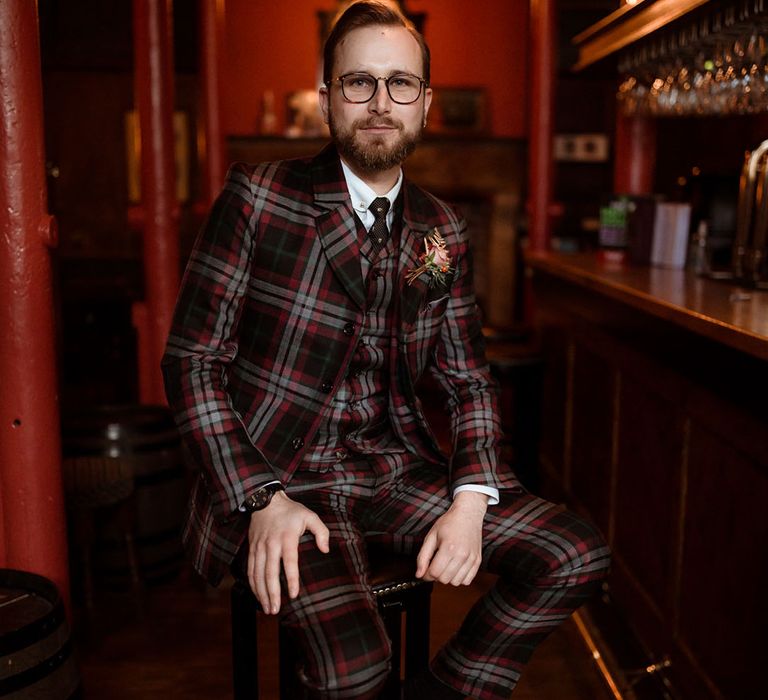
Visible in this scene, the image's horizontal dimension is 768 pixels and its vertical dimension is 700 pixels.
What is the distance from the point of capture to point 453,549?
167cm

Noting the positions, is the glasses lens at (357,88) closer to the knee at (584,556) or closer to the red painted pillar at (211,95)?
the knee at (584,556)

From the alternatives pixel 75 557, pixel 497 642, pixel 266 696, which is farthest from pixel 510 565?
pixel 75 557

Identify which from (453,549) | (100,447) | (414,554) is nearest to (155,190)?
(100,447)

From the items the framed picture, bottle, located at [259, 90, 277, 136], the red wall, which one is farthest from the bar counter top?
the red wall

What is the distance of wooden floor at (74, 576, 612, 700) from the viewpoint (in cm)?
245

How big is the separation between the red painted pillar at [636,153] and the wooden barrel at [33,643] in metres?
3.28

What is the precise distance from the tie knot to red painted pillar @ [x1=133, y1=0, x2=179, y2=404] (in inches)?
75.0

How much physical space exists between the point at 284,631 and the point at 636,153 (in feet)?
10.6

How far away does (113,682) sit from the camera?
247 cm

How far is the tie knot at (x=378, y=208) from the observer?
1.86 metres

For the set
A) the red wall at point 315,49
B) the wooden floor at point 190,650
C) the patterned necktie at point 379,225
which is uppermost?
the red wall at point 315,49

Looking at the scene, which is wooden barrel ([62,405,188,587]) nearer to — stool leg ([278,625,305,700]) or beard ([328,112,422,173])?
stool leg ([278,625,305,700])

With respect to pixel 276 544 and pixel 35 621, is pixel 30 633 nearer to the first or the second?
pixel 35 621

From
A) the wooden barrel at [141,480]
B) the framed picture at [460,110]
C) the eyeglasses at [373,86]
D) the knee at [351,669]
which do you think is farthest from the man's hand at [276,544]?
the framed picture at [460,110]
